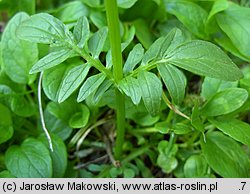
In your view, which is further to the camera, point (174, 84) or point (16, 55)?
point (16, 55)

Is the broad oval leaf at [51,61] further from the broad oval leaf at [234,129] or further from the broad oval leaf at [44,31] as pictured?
the broad oval leaf at [234,129]

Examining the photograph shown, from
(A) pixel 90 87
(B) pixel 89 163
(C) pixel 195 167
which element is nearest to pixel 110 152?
(B) pixel 89 163

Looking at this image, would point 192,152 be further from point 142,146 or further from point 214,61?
point 214,61

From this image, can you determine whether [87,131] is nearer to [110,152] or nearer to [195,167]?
[110,152]

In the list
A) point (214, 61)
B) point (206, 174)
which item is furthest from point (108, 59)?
point (206, 174)

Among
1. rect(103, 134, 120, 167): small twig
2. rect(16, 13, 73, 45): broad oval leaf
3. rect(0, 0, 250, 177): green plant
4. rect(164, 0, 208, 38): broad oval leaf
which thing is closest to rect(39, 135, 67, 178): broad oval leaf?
rect(0, 0, 250, 177): green plant

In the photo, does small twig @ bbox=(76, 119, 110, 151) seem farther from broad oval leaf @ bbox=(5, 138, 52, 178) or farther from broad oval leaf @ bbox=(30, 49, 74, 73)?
broad oval leaf @ bbox=(30, 49, 74, 73)
